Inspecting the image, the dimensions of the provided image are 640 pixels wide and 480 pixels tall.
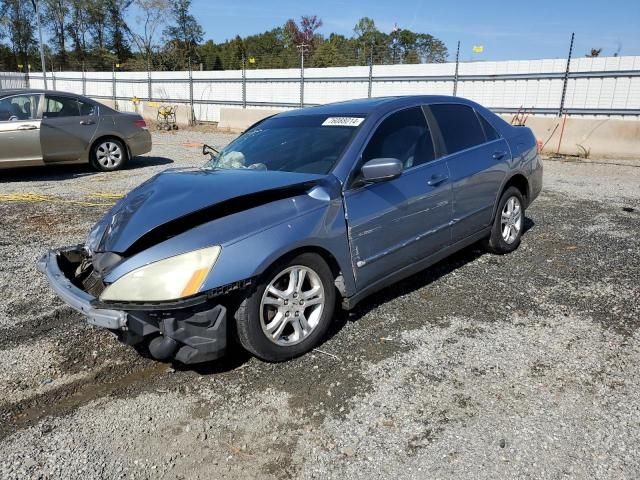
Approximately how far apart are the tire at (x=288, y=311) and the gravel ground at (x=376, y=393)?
0.47 feet

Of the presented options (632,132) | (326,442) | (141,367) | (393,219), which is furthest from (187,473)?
(632,132)

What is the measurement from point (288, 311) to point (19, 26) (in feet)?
220

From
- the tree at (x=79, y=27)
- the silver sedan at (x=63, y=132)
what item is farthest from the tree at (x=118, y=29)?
the silver sedan at (x=63, y=132)

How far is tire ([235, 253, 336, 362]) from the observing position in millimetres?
3000

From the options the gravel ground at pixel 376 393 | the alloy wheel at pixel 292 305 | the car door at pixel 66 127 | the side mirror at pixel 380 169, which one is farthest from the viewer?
the car door at pixel 66 127

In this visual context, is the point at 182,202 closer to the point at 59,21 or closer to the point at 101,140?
the point at 101,140

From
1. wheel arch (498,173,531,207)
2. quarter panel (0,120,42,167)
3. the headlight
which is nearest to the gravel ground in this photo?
the headlight

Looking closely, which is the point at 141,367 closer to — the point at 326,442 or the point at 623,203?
the point at 326,442

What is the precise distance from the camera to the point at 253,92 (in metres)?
22.2

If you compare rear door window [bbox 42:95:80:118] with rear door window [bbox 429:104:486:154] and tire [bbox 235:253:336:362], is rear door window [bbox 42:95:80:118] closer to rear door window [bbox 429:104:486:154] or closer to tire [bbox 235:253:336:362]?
rear door window [bbox 429:104:486:154]

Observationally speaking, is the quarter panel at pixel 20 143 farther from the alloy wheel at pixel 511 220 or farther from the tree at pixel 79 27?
the tree at pixel 79 27

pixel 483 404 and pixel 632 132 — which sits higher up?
pixel 632 132

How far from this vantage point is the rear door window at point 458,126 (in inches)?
177

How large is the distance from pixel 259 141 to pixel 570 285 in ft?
9.55
